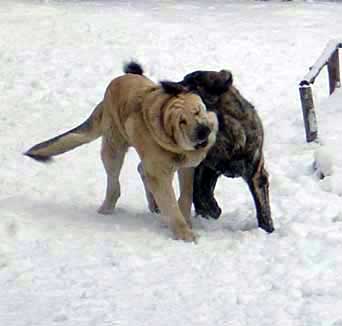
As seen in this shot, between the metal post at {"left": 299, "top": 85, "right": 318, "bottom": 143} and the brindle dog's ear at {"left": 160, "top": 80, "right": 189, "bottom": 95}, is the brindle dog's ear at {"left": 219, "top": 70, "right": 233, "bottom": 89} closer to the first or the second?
the brindle dog's ear at {"left": 160, "top": 80, "right": 189, "bottom": 95}

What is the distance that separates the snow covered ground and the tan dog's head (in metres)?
0.76

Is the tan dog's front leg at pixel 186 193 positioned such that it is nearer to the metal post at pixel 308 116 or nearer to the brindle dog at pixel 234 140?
the brindle dog at pixel 234 140

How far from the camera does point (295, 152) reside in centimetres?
1029

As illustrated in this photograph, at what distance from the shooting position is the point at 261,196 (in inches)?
311

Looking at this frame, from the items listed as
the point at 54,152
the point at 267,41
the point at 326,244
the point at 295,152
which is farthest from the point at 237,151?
the point at 267,41

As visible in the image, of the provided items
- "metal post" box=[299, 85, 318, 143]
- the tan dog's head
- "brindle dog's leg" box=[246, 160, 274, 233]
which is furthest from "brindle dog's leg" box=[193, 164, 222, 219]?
"metal post" box=[299, 85, 318, 143]

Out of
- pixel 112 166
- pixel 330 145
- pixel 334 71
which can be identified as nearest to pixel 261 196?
pixel 112 166

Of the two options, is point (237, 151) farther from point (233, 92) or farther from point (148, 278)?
point (148, 278)

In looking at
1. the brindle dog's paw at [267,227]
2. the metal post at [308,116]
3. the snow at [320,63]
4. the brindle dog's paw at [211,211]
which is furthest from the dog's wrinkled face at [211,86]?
the snow at [320,63]

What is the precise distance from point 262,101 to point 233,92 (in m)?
5.30

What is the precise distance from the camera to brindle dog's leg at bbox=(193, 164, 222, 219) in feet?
26.5

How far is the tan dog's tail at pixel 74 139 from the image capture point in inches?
339

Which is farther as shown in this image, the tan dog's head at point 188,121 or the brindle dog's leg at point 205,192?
the brindle dog's leg at point 205,192

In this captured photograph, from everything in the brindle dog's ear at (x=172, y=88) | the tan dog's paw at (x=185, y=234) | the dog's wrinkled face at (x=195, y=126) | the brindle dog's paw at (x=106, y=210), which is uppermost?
the brindle dog's ear at (x=172, y=88)
